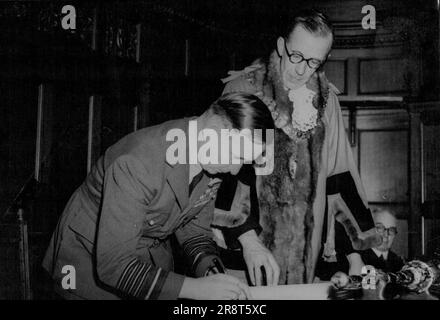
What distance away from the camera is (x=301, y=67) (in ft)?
5.05

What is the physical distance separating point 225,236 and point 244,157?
256mm

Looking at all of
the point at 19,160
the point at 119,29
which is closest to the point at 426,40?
the point at 119,29

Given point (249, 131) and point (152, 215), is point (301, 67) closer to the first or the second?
point (249, 131)

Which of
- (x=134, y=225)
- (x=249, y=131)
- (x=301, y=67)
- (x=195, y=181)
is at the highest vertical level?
(x=301, y=67)

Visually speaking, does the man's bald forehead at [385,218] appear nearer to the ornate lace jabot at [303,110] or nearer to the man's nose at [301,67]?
the ornate lace jabot at [303,110]

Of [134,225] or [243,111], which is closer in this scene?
[134,225]

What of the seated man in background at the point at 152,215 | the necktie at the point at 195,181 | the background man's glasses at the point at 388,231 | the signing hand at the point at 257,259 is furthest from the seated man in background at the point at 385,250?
the necktie at the point at 195,181

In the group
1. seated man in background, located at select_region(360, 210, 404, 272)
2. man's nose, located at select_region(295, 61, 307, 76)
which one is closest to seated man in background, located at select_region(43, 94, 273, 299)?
man's nose, located at select_region(295, 61, 307, 76)

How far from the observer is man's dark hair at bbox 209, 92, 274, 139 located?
141 cm

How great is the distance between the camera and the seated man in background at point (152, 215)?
1.23m

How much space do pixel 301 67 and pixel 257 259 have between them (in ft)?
2.05

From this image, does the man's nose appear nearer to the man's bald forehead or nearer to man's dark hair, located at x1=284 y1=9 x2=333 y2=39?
man's dark hair, located at x1=284 y1=9 x2=333 y2=39

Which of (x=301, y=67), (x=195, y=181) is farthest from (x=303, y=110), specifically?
(x=195, y=181)
